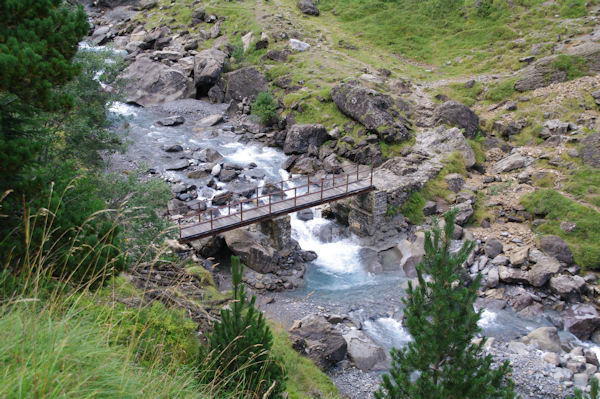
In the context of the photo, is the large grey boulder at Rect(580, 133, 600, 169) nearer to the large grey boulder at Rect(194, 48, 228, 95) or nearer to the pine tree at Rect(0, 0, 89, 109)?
the pine tree at Rect(0, 0, 89, 109)

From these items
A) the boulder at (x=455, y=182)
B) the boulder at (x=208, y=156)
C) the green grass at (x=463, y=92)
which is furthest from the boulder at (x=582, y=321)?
the boulder at (x=208, y=156)

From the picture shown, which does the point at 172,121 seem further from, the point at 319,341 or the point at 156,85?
the point at 319,341

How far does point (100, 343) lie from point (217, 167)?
29173mm

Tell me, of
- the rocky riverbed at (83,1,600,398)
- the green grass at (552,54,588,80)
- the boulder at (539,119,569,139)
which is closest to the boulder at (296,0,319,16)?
the rocky riverbed at (83,1,600,398)

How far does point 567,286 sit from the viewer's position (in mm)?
22266

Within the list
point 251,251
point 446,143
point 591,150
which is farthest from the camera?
point 446,143

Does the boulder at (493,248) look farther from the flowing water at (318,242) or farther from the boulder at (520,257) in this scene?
the flowing water at (318,242)

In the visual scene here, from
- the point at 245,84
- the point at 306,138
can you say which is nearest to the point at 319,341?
the point at 306,138

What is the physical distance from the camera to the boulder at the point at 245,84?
46281 millimetres

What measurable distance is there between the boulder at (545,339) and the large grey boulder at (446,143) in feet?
48.2

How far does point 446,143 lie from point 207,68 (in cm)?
2679

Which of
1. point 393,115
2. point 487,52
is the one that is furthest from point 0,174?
point 487,52

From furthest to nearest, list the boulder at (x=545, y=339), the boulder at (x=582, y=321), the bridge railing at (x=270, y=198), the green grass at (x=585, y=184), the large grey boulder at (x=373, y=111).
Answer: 1. the large grey boulder at (x=373, y=111)
2. the green grass at (x=585, y=184)
3. the bridge railing at (x=270, y=198)
4. the boulder at (x=582, y=321)
5. the boulder at (x=545, y=339)

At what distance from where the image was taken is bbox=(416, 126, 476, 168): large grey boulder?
Answer: 3284 centimetres
